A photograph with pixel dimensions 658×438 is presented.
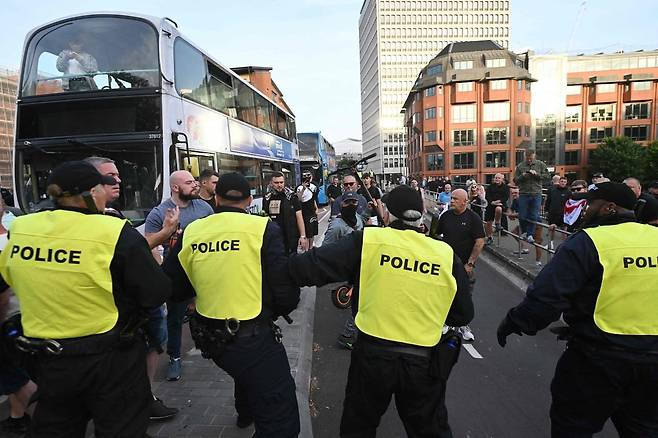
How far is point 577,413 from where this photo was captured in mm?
2285

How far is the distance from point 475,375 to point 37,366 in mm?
3673

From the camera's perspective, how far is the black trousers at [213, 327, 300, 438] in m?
2.31

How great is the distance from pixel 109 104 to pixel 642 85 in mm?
75943

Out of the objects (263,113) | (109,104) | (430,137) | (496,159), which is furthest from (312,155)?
(496,159)

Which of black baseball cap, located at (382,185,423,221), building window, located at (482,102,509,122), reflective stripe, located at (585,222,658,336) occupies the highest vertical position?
building window, located at (482,102,509,122)

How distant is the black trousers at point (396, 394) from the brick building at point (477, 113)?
57.7m

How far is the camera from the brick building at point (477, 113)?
183 feet

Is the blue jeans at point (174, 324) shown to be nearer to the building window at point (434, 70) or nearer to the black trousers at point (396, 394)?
the black trousers at point (396, 394)

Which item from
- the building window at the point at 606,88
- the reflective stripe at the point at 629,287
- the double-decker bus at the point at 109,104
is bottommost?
the reflective stripe at the point at 629,287

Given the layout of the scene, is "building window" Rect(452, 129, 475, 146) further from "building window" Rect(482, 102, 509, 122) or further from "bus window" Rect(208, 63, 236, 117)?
"bus window" Rect(208, 63, 236, 117)

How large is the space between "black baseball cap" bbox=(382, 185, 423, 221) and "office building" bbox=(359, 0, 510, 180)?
285 feet

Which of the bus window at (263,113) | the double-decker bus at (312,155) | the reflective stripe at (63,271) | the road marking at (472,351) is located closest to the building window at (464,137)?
the double-decker bus at (312,155)

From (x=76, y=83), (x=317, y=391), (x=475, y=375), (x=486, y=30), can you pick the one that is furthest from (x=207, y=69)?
(x=486, y=30)

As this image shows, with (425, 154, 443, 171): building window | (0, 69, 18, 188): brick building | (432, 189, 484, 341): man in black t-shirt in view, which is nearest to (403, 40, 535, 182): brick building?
(425, 154, 443, 171): building window
